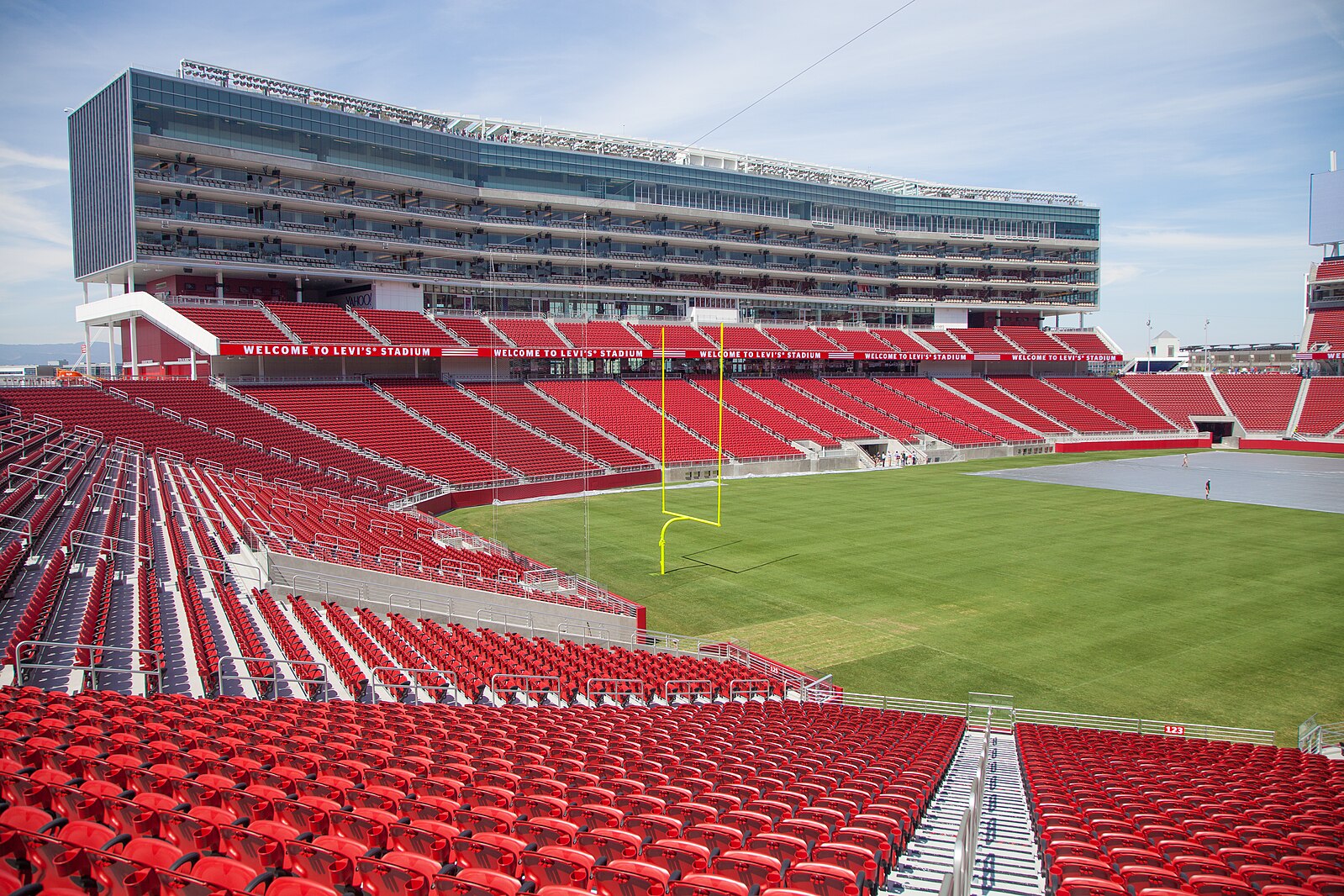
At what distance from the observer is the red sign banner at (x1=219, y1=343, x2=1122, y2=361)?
41.5 m

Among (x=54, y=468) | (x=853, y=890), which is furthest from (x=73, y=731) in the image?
(x=54, y=468)

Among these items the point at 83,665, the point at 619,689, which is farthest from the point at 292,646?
the point at 619,689

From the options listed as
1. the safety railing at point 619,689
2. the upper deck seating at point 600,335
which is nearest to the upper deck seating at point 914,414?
the upper deck seating at point 600,335

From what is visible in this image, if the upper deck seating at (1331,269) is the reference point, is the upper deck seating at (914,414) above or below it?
below

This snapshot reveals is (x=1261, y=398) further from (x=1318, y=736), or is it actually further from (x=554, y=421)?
(x=1318, y=736)

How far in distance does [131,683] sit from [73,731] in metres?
4.45

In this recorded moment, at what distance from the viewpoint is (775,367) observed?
64.9m

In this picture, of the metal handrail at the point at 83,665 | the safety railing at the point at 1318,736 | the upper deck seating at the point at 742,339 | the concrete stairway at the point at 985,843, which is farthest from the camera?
the upper deck seating at the point at 742,339

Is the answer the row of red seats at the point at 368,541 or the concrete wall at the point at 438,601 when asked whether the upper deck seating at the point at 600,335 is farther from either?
the concrete wall at the point at 438,601

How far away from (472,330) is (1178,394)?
58.9 meters

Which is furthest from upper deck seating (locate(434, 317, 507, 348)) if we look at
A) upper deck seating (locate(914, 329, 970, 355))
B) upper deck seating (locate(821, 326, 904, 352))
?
upper deck seating (locate(914, 329, 970, 355))

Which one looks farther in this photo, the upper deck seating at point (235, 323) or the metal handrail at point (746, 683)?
the upper deck seating at point (235, 323)

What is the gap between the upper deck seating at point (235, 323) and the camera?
134 ft

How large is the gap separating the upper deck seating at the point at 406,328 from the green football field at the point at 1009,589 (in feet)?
50.7
